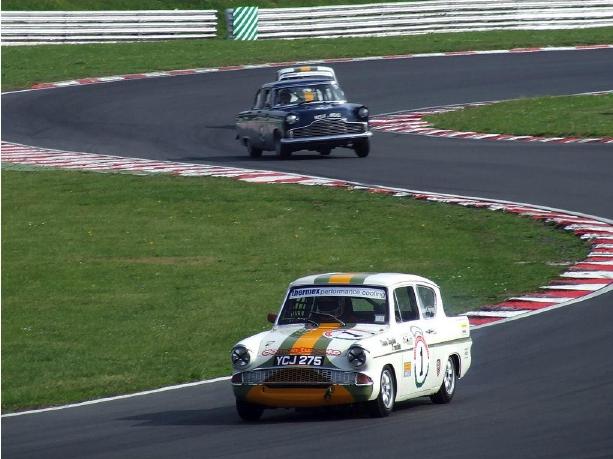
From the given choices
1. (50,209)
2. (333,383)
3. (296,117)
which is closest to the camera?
(333,383)

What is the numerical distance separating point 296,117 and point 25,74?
1611cm

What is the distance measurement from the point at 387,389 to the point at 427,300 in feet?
4.87

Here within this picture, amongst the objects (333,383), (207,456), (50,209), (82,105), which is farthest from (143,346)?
(82,105)

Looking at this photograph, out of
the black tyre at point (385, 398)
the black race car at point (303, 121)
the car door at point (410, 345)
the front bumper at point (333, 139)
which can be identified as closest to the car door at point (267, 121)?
the black race car at point (303, 121)

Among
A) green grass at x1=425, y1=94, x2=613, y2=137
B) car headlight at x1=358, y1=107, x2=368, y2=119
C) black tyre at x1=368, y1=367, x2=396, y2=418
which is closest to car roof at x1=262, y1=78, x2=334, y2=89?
car headlight at x1=358, y1=107, x2=368, y2=119

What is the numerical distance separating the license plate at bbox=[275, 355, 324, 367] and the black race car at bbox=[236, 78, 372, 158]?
18.0 m

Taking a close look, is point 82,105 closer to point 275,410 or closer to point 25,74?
point 25,74

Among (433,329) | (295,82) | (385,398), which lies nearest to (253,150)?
(295,82)

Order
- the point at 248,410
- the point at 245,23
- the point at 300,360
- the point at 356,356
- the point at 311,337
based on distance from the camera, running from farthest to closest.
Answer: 1. the point at 245,23
2. the point at 311,337
3. the point at 248,410
4. the point at 300,360
5. the point at 356,356

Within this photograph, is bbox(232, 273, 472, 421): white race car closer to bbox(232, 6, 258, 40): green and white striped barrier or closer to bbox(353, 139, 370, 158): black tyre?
bbox(353, 139, 370, 158): black tyre

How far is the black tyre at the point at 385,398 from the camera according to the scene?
37.3 ft

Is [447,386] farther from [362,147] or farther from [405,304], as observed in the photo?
[362,147]

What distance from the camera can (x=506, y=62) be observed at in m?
44.2

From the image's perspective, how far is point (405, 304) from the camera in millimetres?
12469
